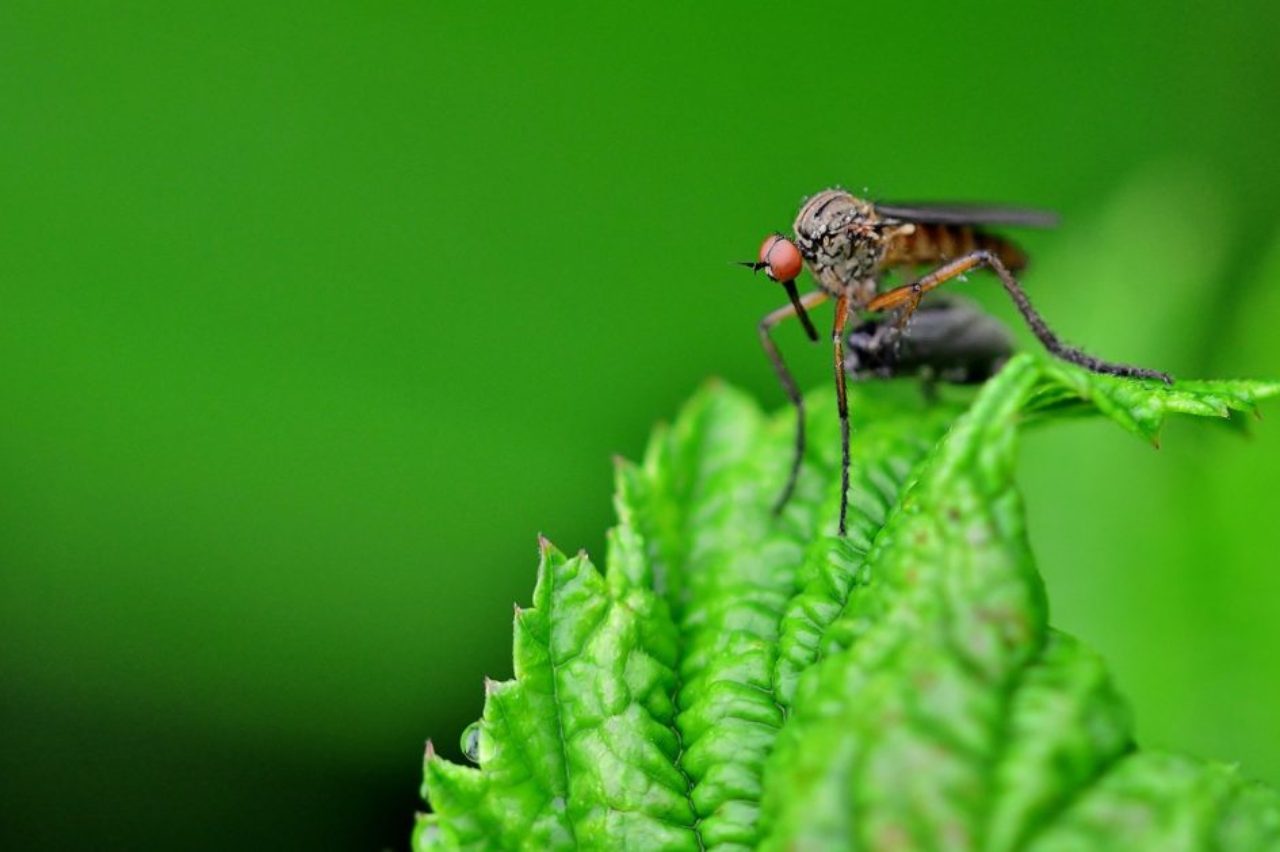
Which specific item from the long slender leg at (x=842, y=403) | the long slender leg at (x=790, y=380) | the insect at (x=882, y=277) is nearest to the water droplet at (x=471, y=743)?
the long slender leg at (x=842, y=403)

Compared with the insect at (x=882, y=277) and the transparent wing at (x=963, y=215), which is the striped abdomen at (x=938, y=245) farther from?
the transparent wing at (x=963, y=215)

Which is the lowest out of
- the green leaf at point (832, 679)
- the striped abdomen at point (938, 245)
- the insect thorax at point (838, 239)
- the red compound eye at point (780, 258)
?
the green leaf at point (832, 679)

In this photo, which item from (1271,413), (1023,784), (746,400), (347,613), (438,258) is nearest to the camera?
(1023,784)

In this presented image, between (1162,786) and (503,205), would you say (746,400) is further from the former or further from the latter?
(503,205)

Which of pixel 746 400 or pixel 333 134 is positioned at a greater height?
pixel 333 134

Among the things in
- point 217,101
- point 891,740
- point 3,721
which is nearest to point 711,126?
point 217,101

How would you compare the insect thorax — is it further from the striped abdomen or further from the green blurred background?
the green blurred background

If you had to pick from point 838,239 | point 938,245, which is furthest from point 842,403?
point 938,245
